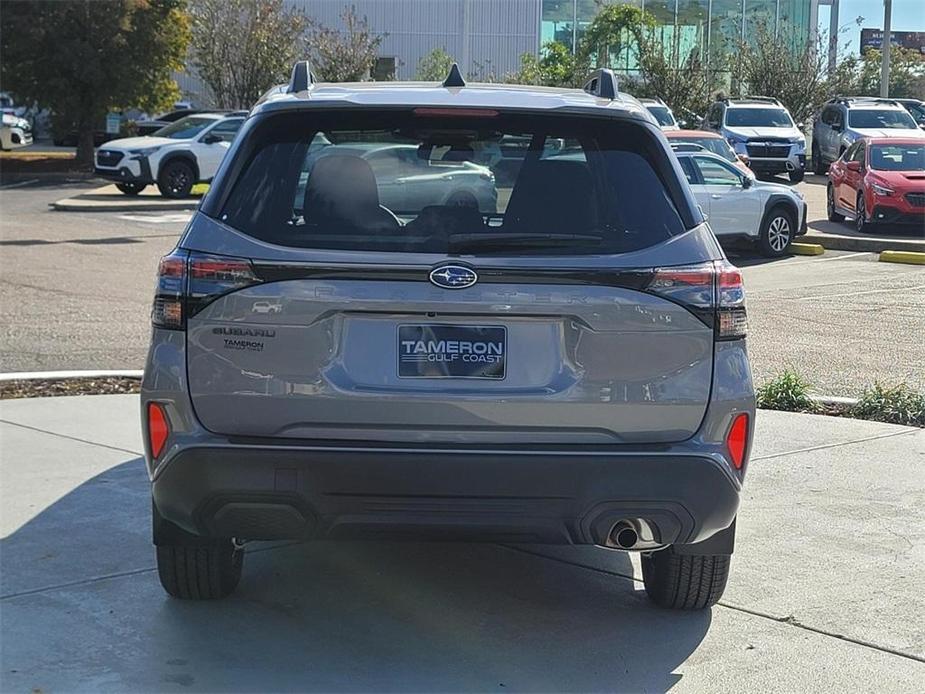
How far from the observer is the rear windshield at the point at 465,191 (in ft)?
13.6

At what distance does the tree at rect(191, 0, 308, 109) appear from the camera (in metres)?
38.4

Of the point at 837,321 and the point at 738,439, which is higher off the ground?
the point at 738,439

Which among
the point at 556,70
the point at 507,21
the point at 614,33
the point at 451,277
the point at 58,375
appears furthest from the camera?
the point at 507,21

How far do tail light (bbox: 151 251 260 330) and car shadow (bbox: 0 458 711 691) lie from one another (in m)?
1.15

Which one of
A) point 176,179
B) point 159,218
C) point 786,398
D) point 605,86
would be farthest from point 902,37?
point 605,86

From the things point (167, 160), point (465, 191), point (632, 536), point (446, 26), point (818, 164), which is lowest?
point (818, 164)

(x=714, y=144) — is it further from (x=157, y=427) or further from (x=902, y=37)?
(x=902, y=37)

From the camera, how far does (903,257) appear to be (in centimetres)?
1827

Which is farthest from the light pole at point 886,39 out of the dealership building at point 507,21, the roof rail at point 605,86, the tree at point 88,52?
the roof rail at point 605,86

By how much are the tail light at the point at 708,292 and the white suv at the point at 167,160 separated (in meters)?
23.1

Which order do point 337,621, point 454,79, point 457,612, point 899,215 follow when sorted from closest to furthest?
point 337,621
point 457,612
point 454,79
point 899,215

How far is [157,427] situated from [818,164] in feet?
116

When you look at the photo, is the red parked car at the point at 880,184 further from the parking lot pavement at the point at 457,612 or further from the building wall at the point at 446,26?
the building wall at the point at 446,26

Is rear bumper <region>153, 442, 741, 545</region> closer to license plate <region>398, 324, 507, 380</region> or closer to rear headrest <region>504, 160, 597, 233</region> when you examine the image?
license plate <region>398, 324, 507, 380</region>
